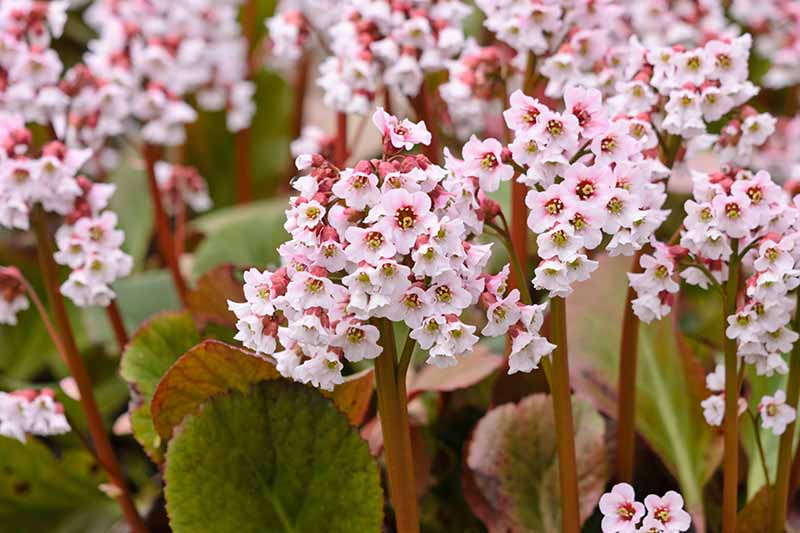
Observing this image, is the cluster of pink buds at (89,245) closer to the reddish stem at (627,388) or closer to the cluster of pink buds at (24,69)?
the cluster of pink buds at (24,69)

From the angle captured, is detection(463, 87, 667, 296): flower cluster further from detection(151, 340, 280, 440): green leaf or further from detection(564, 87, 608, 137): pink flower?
detection(151, 340, 280, 440): green leaf

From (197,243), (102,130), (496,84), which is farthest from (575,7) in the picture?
(197,243)

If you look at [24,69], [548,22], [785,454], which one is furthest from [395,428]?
[24,69]

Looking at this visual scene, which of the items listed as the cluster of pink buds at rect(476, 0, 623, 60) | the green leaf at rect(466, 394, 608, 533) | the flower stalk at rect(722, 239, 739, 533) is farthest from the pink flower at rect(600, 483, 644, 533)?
the cluster of pink buds at rect(476, 0, 623, 60)

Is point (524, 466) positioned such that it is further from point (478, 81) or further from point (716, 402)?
point (478, 81)

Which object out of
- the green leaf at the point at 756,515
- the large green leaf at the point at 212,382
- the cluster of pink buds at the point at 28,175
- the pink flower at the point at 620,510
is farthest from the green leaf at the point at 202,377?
the green leaf at the point at 756,515
